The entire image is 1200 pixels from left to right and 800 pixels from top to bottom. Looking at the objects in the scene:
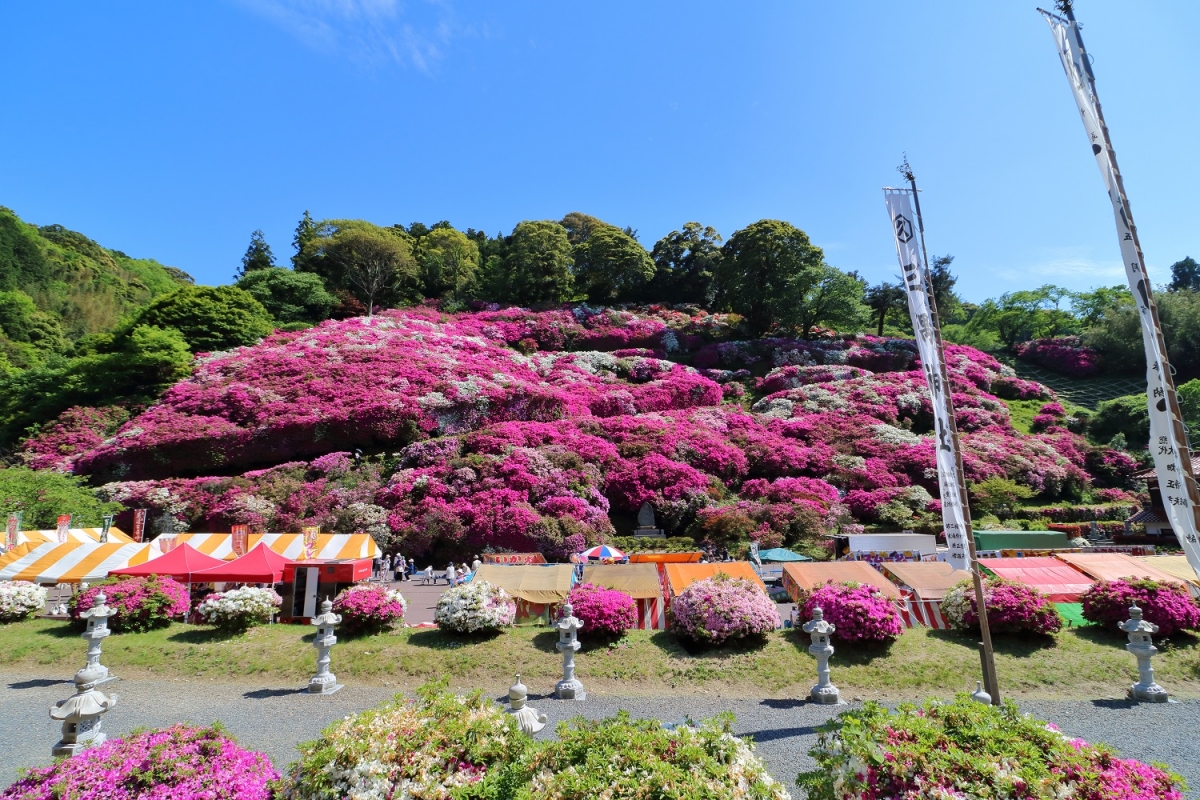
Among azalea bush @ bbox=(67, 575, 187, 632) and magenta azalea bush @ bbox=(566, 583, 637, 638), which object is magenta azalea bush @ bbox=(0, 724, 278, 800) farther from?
azalea bush @ bbox=(67, 575, 187, 632)

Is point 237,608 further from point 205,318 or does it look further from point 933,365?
point 205,318

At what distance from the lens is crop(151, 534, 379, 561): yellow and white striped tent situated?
54.9 feet

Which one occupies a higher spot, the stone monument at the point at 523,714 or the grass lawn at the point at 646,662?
the stone monument at the point at 523,714

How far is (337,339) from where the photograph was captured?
3569cm

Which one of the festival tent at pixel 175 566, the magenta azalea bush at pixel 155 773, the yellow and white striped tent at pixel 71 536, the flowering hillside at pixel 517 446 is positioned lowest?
the magenta azalea bush at pixel 155 773

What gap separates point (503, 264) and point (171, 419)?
116 feet

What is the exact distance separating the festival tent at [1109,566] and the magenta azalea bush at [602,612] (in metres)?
9.96

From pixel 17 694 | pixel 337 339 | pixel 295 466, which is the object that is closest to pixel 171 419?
pixel 295 466

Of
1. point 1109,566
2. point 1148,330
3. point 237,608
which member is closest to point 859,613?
point 1148,330

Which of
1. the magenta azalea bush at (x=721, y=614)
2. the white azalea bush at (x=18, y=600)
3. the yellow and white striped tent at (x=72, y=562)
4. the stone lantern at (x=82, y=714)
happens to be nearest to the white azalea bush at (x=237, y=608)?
the yellow and white striped tent at (x=72, y=562)

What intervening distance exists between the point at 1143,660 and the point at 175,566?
17232mm

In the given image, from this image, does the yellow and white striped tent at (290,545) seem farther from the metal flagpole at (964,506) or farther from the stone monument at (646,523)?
the metal flagpole at (964,506)

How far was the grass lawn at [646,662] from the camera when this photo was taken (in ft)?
28.6

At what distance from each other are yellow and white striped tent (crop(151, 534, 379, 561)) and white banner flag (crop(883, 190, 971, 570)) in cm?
1489
